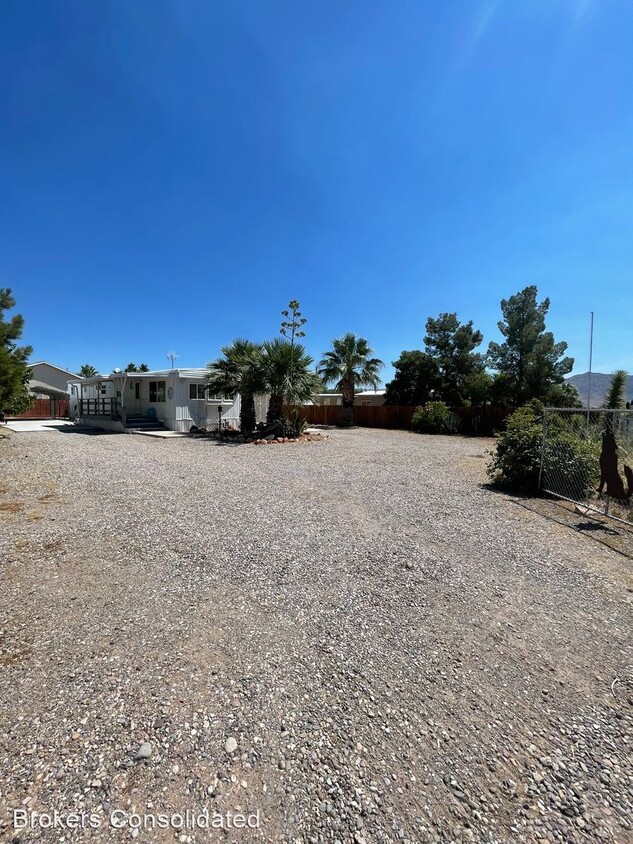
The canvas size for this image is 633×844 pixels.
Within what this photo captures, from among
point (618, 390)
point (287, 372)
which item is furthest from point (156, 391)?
point (618, 390)

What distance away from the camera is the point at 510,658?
2.78m

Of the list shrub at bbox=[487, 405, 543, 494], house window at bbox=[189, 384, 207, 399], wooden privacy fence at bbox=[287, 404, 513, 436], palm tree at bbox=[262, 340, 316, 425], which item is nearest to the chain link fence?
shrub at bbox=[487, 405, 543, 494]

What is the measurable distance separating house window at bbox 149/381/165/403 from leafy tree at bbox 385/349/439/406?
1742 cm

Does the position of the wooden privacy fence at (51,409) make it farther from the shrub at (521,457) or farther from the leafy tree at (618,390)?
the leafy tree at (618,390)

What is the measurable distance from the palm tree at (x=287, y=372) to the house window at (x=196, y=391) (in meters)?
5.09

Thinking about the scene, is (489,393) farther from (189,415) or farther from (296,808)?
(296,808)

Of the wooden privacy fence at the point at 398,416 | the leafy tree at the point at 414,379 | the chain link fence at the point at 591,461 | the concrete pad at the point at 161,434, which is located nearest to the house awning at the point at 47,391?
the concrete pad at the point at 161,434

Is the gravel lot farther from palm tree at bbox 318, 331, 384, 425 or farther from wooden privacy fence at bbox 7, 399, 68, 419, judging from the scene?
wooden privacy fence at bbox 7, 399, 68, 419

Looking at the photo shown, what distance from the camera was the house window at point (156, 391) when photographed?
21198mm

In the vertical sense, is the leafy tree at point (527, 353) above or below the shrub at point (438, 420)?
above

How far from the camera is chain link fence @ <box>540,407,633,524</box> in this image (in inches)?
248

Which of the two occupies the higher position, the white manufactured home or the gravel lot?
the white manufactured home

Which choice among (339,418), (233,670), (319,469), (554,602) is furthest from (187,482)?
(339,418)

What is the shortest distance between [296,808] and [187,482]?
713cm
